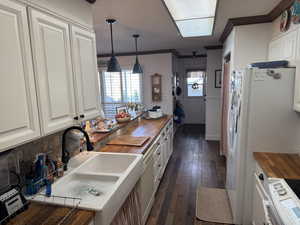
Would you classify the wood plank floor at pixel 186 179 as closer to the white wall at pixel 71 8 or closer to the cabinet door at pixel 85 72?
the cabinet door at pixel 85 72

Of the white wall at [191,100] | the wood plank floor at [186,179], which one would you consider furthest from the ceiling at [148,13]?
the white wall at [191,100]

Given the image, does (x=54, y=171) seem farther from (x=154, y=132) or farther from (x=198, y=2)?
(x=198, y=2)

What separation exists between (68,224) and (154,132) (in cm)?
200

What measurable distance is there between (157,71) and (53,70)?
424 centimetres

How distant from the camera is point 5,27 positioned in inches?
39.0

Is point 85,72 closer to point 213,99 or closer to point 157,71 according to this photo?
point 157,71

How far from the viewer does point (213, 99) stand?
522 cm

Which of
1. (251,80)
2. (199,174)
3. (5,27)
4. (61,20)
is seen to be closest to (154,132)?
(199,174)

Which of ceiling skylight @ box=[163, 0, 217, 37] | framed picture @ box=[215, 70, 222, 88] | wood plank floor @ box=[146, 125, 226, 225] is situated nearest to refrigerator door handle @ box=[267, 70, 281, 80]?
ceiling skylight @ box=[163, 0, 217, 37]

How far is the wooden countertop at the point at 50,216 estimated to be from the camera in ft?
3.57

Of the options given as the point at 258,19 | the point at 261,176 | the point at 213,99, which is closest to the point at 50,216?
the point at 261,176

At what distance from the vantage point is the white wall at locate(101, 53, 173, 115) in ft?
17.4

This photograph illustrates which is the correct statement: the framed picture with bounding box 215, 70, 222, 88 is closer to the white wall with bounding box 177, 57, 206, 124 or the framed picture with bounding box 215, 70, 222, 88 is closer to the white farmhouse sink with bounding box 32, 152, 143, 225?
the white wall with bounding box 177, 57, 206, 124

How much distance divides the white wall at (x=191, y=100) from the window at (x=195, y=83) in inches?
6.0
